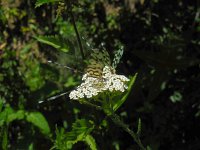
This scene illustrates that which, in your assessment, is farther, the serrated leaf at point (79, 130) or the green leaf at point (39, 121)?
the green leaf at point (39, 121)

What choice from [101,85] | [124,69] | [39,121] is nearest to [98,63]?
[101,85]

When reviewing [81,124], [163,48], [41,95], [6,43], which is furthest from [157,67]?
[81,124]

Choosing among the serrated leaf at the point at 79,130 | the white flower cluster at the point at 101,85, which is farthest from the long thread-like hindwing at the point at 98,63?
the serrated leaf at the point at 79,130

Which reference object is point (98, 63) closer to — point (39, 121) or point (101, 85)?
point (101, 85)

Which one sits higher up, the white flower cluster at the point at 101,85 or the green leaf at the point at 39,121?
the green leaf at the point at 39,121

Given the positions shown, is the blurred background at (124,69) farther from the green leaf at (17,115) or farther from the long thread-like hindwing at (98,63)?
the long thread-like hindwing at (98,63)

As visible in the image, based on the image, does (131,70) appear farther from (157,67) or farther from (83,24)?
(83,24)

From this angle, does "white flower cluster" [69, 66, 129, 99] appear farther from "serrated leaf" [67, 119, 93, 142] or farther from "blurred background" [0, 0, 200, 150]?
"blurred background" [0, 0, 200, 150]
